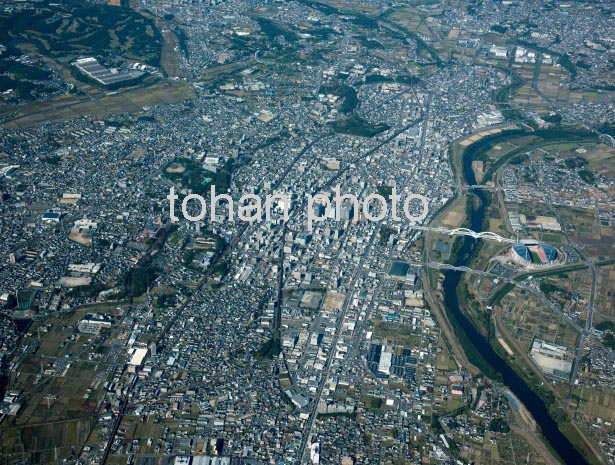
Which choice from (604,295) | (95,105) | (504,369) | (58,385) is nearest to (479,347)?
(504,369)

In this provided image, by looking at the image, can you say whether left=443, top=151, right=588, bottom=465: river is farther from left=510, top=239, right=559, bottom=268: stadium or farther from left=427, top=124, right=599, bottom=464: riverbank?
left=510, top=239, right=559, bottom=268: stadium

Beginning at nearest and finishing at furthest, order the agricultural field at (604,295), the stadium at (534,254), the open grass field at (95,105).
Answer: the agricultural field at (604,295)
the stadium at (534,254)
the open grass field at (95,105)

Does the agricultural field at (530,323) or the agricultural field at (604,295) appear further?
the agricultural field at (604,295)

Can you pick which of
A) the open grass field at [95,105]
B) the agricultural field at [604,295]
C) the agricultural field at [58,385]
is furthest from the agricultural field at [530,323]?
the open grass field at [95,105]

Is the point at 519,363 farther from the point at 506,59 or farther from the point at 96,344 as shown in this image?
the point at 506,59

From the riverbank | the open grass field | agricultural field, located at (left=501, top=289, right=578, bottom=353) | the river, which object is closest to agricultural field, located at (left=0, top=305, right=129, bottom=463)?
the riverbank

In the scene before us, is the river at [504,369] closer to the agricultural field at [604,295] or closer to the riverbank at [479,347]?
the riverbank at [479,347]
